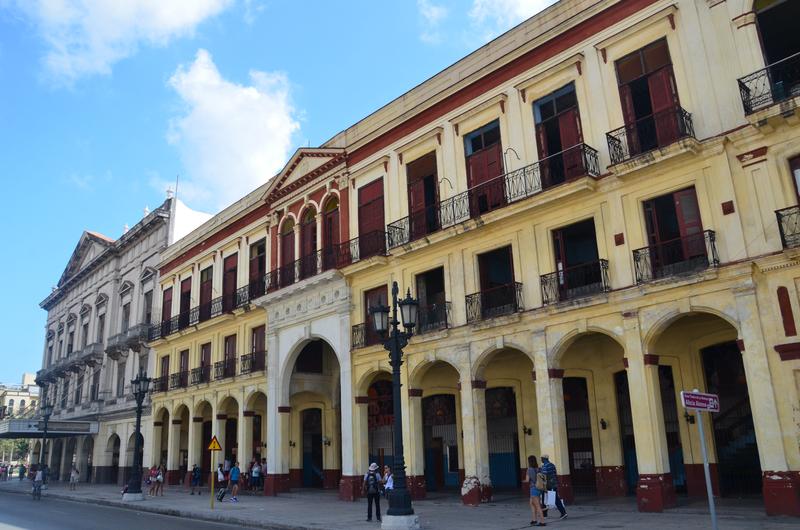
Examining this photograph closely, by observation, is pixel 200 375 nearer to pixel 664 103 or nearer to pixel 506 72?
pixel 506 72

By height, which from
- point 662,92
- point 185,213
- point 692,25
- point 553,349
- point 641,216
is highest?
point 185,213

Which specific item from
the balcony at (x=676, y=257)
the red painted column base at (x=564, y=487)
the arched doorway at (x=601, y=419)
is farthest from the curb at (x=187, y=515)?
the balcony at (x=676, y=257)

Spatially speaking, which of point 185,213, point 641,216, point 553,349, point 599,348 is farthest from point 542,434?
point 185,213

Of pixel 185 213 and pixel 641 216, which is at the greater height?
pixel 185 213

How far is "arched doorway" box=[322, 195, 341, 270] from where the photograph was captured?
84.1 ft

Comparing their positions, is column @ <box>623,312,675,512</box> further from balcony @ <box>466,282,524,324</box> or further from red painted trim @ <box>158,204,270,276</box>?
red painted trim @ <box>158,204,270,276</box>

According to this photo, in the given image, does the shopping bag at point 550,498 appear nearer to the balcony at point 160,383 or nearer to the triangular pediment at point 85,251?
the balcony at point 160,383

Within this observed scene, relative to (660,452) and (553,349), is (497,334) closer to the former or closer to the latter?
(553,349)

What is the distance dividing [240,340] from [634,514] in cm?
2030

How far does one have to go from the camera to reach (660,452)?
15477 mm

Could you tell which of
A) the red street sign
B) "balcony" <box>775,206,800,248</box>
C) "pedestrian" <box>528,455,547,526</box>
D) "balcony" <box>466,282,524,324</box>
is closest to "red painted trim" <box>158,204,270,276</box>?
"balcony" <box>466,282,524,324</box>

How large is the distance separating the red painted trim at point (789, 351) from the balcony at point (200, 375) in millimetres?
25507

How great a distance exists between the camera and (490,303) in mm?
20031

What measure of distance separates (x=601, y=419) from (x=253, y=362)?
16.0 metres
